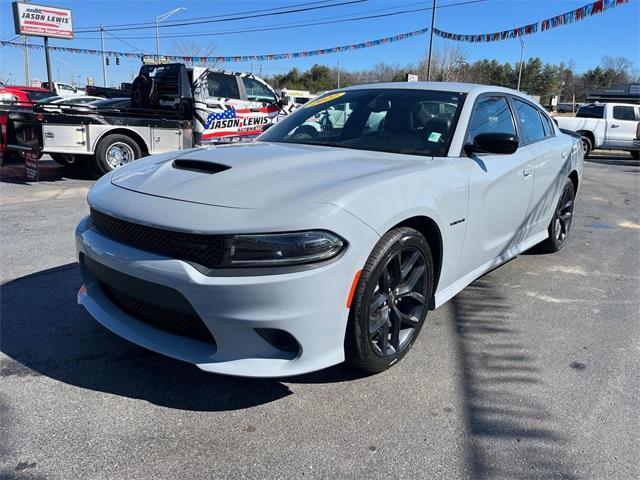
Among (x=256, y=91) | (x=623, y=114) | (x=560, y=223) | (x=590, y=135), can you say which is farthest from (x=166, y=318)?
(x=623, y=114)

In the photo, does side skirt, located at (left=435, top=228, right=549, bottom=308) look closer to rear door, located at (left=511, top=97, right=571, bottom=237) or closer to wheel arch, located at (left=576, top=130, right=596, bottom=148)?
rear door, located at (left=511, top=97, right=571, bottom=237)

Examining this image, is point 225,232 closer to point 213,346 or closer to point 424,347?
point 213,346

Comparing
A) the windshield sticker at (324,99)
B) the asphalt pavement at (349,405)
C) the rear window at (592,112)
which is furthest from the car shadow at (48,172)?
the rear window at (592,112)

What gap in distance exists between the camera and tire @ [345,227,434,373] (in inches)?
98.2

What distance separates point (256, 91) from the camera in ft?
36.6

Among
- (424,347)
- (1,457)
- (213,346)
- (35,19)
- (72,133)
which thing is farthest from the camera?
(35,19)

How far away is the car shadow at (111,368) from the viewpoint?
2.61 m

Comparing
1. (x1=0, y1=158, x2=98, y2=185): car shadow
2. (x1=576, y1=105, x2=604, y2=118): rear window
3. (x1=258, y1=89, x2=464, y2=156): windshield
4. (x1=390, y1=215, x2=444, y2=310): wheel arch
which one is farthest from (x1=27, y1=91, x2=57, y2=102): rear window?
(x1=390, y1=215, x2=444, y2=310): wheel arch

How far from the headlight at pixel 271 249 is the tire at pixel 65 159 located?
348 inches

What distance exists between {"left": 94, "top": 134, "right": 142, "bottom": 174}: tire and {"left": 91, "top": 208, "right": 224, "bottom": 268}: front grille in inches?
273

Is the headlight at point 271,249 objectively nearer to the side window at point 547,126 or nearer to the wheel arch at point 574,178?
the side window at point 547,126

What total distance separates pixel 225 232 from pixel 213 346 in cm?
57

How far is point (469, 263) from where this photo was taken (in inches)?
136

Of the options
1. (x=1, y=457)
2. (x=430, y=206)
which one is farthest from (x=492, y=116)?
(x=1, y=457)
